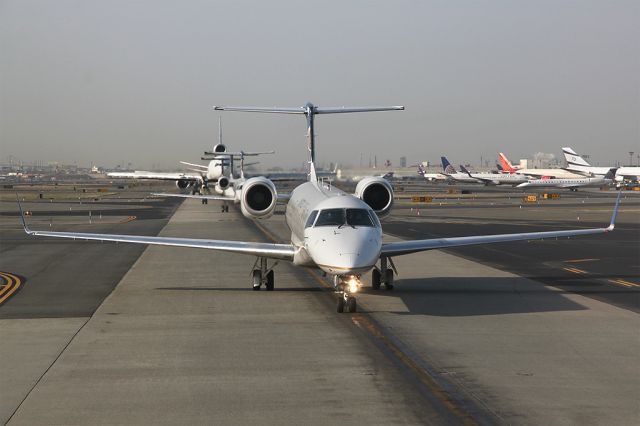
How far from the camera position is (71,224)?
48.8m

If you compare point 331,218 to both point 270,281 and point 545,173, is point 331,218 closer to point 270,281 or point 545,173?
point 270,281

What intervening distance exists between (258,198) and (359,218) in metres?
6.69

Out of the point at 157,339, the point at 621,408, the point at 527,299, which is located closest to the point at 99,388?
the point at 157,339

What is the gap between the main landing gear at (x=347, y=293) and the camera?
17125mm

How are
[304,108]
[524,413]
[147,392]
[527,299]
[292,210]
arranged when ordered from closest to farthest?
[524,413] → [147,392] → [527,299] → [292,210] → [304,108]

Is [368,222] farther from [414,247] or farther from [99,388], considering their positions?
[99,388]

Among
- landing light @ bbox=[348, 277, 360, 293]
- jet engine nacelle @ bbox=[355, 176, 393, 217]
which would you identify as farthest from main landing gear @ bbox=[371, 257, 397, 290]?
landing light @ bbox=[348, 277, 360, 293]

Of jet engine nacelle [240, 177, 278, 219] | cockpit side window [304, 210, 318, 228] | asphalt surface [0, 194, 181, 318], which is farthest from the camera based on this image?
jet engine nacelle [240, 177, 278, 219]

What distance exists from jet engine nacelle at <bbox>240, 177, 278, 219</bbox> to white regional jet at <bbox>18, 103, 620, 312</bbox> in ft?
0.10

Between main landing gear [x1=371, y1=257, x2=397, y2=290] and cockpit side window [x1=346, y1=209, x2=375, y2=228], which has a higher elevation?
cockpit side window [x1=346, y1=209, x2=375, y2=228]

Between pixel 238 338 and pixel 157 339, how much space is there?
1.55 metres

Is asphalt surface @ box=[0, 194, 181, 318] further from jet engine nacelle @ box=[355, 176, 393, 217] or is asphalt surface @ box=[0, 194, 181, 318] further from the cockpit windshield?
jet engine nacelle @ box=[355, 176, 393, 217]

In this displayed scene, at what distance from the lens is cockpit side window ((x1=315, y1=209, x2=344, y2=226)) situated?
17.8m

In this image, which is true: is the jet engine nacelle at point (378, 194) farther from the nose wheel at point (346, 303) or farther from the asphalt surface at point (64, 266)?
the asphalt surface at point (64, 266)
